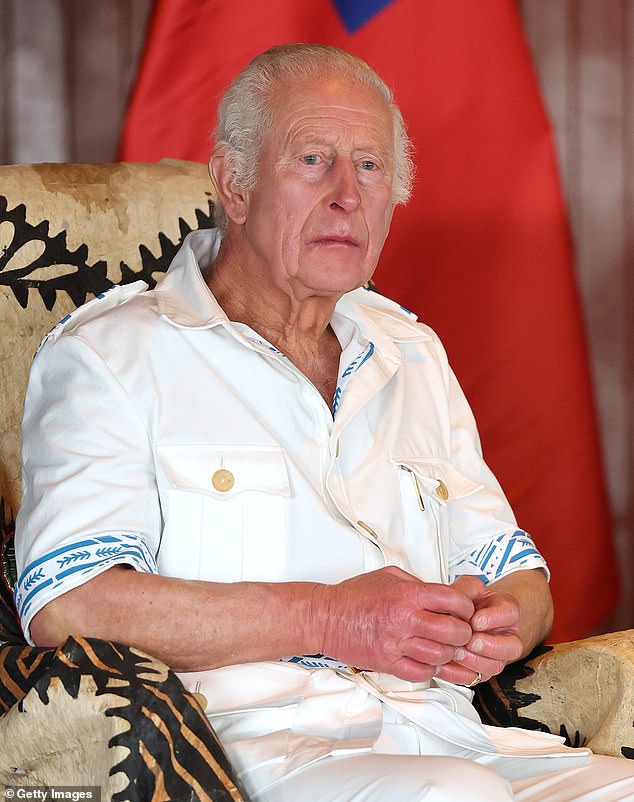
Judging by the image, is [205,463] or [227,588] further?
[205,463]

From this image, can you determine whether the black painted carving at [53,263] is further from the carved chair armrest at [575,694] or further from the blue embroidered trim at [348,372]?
the carved chair armrest at [575,694]

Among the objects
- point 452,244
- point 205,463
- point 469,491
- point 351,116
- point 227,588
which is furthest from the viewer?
Answer: point 452,244

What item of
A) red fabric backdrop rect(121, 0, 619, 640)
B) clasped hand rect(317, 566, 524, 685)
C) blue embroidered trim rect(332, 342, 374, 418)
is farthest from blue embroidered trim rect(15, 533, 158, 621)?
red fabric backdrop rect(121, 0, 619, 640)

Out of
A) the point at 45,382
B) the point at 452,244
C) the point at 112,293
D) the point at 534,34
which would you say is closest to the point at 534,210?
the point at 452,244

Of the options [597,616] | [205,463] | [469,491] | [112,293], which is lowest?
[597,616]

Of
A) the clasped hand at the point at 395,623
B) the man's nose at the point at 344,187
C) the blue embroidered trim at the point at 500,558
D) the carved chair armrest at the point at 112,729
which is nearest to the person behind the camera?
the carved chair armrest at the point at 112,729

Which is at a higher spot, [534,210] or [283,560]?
[534,210]

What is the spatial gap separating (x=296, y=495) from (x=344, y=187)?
0.45 metres

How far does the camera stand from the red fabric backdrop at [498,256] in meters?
2.59

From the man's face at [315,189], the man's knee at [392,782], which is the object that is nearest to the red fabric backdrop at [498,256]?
the man's face at [315,189]

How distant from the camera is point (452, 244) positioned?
268cm

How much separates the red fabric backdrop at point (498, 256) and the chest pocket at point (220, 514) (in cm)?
121

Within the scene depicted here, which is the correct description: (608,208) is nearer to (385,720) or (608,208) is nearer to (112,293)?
(112,293)

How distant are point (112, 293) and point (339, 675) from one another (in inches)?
25.6
